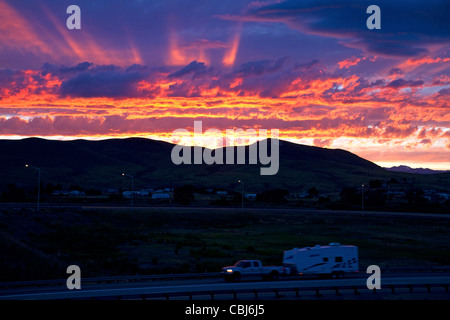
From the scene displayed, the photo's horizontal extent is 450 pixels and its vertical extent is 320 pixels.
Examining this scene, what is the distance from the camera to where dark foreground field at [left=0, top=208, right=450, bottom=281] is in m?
44.0

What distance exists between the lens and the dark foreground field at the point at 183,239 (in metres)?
44.0

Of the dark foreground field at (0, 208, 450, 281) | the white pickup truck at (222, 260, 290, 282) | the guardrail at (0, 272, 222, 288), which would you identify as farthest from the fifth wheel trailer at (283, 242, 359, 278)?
the dark foreground field at (0, 208, 450, 281)

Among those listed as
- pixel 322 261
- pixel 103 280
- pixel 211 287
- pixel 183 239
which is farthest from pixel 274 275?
pixel 183 239

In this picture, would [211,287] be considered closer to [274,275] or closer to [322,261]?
[274,275]

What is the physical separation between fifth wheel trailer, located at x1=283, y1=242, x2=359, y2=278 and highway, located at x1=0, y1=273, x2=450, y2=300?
3.65ft

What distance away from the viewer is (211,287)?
32344 mm

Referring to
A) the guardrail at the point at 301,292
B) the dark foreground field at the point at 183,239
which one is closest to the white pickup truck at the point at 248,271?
the guardrail at the point at 301,292

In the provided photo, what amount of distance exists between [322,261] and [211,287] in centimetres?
973

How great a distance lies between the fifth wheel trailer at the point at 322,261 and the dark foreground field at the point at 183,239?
7507 millimetres

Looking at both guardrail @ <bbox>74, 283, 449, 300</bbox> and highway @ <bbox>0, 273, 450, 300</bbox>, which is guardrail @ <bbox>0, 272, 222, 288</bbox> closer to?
highway @ <bbox>0, 273, 450, 300</bbox>

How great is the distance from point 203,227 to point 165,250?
35667 millimetres
